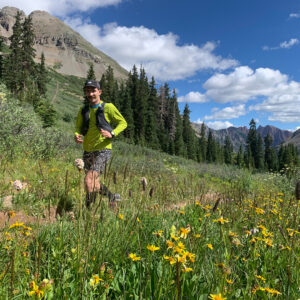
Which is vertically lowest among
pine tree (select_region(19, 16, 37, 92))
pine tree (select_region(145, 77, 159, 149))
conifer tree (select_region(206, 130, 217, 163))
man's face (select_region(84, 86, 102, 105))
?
man's face (select_region(84, 86, 102, 105))

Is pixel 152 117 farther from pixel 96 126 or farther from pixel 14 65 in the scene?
pixel 96 126

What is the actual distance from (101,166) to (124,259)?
2272 millimetres

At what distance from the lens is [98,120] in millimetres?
3893

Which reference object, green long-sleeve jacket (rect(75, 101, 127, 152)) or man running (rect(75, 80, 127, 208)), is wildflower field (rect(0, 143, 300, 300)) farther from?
green long-sleeve jacket (rect(75, 101, 127, 152))

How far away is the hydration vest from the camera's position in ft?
12.7

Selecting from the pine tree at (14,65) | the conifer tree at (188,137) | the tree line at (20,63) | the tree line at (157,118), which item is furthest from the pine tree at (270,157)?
the pine tree at (14,65)

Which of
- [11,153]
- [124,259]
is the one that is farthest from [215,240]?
[11,153]

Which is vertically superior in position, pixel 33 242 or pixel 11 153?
pixel 11 153

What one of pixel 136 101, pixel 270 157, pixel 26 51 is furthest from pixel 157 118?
pixel 270 157

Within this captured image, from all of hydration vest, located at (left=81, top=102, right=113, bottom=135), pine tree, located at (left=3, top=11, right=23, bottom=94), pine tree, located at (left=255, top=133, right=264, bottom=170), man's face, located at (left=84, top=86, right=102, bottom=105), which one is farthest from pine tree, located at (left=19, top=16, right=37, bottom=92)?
pine tree, located at (left=255, top=133, right=264, bottom=170)

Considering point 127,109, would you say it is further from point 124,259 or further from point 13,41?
point 124,259

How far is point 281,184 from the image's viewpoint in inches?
395

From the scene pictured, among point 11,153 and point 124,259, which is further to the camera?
point 11,153

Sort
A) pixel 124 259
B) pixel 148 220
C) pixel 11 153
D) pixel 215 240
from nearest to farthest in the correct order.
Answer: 1. pixel 124 259
2. pixel 215 240
3. pixel 148 220
4. pixel 11 153
